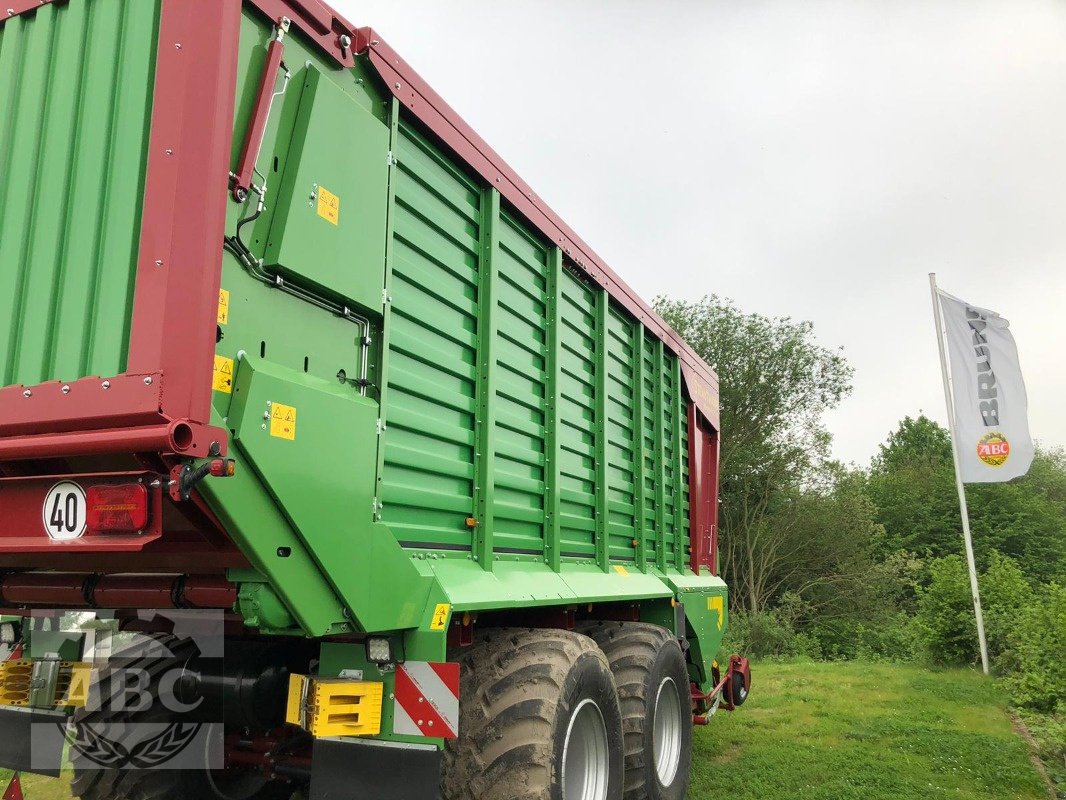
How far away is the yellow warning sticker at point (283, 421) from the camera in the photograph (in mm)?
2467

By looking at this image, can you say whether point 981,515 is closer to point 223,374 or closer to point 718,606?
point 718,606

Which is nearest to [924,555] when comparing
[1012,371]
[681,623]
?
[1012,371]

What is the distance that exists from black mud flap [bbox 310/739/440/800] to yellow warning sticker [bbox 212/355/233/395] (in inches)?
Result: 55.1

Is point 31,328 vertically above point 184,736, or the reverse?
point 31,328

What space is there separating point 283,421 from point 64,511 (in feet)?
2.23

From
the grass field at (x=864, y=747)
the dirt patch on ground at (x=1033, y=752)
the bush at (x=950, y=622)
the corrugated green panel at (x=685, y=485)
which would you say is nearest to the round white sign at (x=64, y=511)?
the grass field at (x=864, y=747)

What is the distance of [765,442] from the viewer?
1049 inches

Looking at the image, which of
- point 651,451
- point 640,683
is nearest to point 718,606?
point 651,451

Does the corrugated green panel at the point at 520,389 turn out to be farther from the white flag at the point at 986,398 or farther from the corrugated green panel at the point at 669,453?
the white flag at the point at 986,398

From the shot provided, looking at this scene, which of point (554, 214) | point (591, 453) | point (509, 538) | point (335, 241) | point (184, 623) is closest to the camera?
point (335, 241)

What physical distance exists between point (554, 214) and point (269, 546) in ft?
9.70

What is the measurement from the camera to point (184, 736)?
367cm

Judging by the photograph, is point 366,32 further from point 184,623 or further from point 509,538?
point 184,623

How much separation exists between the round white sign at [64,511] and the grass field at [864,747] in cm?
383
